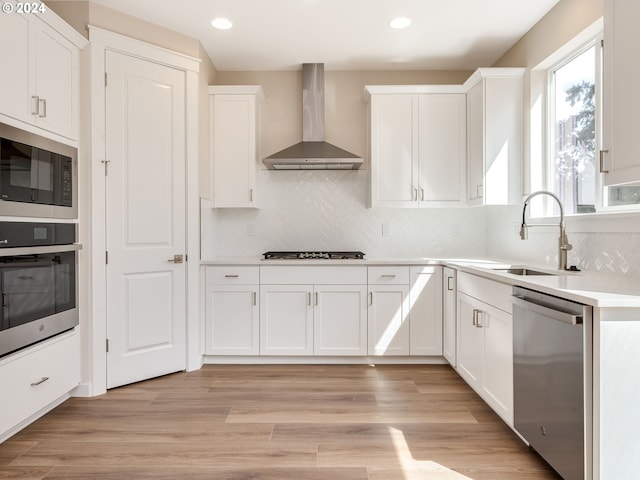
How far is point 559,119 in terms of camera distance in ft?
9.91

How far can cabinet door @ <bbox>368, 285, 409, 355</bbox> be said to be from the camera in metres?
3.44

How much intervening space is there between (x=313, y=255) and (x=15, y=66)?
7.78ft

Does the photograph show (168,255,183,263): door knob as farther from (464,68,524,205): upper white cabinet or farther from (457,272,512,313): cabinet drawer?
(464,68,524,205): upper white cabinet

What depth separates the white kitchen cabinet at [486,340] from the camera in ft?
7.35

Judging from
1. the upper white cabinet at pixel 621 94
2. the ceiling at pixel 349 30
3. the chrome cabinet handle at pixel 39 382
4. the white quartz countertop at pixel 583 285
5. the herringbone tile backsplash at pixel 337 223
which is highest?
the ceiling at pixel 349 30

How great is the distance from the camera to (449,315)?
330 cm

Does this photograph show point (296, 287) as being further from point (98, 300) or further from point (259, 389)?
point (98, 300)

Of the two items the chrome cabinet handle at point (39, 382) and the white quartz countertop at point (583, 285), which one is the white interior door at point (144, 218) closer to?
the chrome cabinet handle at point (39, 382)

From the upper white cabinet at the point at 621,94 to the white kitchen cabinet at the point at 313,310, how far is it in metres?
1.93

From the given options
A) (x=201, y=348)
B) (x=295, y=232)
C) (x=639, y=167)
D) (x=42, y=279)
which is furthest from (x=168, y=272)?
(x=639, y=167)

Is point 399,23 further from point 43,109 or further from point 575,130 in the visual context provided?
point 43,109

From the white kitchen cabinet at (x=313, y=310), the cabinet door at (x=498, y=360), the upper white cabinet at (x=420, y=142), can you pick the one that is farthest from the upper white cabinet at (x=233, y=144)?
the cabinet door at (x=498, y=360)

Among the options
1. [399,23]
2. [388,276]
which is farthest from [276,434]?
[399,23]

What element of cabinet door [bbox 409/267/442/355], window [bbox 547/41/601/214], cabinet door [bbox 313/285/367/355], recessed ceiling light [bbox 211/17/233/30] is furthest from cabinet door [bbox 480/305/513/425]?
recessed ceiling light [bbox 211/17/233/30]
